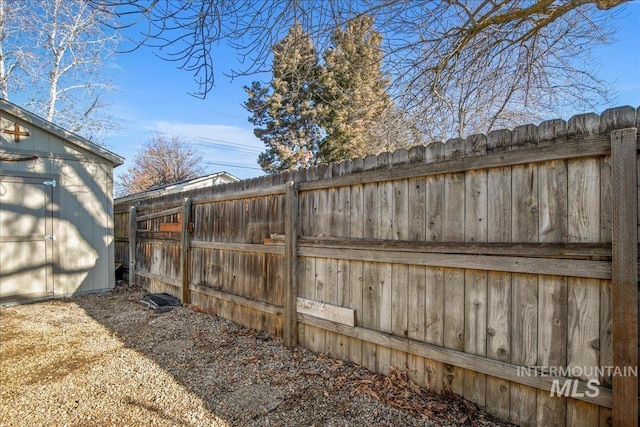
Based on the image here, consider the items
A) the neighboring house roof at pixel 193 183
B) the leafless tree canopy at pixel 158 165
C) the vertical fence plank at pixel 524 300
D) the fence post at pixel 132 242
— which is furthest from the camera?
the leafless tree canopy at pixel 158 165

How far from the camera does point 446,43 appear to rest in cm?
426

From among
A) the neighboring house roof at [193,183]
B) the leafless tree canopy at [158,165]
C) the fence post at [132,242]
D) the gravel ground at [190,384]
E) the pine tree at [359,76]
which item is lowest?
the gravel ground at [190,384]

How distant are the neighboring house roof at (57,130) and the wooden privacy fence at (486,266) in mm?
4700

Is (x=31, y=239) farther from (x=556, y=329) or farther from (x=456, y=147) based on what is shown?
(x=556, y=329)

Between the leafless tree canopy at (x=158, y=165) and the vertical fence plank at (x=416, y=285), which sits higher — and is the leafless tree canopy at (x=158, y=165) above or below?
above

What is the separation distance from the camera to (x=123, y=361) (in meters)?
3.23

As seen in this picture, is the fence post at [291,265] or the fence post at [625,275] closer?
the fence post at [625,275]

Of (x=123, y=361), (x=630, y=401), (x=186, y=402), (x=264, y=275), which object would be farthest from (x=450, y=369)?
(x=123, y=361)

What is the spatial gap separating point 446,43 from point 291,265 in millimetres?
3426

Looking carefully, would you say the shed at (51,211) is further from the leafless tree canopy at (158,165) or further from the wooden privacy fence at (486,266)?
the leafless tree canopy at (158,165)

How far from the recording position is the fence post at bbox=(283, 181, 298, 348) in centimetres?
345

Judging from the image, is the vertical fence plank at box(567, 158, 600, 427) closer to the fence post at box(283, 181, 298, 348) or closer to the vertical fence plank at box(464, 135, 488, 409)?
the vertical fence plank at box(464, 135, 488, 409)

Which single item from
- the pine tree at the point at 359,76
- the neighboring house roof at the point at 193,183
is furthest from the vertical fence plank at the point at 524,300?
the neighboring house roof at the point at 193,183

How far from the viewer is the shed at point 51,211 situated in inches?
214
